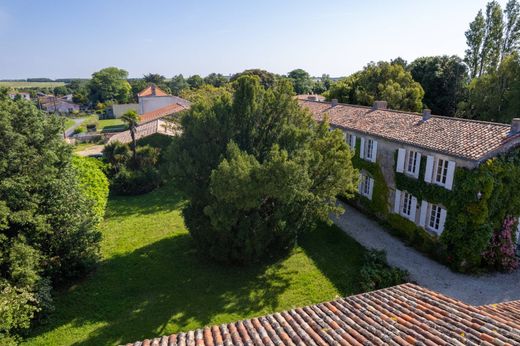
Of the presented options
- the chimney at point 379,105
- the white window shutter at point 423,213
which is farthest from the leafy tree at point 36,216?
the chimney at point 379,105

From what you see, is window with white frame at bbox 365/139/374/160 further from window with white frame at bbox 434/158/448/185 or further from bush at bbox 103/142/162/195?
bush at bbox 103/142/162/195

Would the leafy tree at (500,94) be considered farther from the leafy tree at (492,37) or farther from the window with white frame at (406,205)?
the window with white frame at (406,205)

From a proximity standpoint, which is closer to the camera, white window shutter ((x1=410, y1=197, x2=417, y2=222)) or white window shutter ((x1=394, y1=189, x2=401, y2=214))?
white window shutter ((x1=410, y1=197, x2=417, y2=222))

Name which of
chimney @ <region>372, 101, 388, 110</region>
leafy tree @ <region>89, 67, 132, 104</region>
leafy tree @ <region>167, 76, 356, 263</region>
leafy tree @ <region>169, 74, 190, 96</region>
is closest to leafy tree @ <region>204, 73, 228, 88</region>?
leafy tree @ <region>169, 74, 190, 96</region>

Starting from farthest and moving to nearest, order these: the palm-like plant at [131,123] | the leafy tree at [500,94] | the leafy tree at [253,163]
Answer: the palm-like plant at [131,123]
the leafy tree at [500,94]
the leafy tree at [253,163]

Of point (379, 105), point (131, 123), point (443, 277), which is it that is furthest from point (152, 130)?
point (443, 277)

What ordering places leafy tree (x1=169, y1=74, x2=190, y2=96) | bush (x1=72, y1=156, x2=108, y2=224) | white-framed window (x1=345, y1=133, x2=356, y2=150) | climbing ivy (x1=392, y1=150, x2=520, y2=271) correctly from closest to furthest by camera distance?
1. climbing ivy (x1=392, y1=150, x2=520, y2=271)
2. bush (x1=72, y1=156, x2=108, y2=224)
3. white-framed window (x1=345, y1=133, x2=356, y2=150)
4. leafy tree (x1=169, y1=74, x2=190, y2=96)
